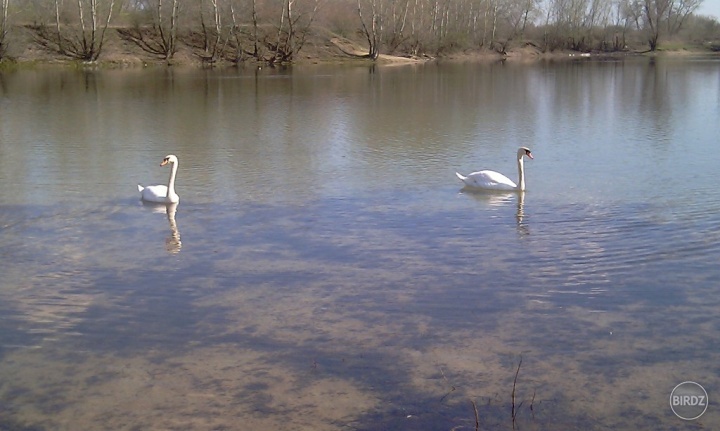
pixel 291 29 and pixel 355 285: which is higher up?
pixel 291 29

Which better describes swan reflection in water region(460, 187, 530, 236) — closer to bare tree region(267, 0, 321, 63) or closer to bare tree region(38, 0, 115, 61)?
bare tree region(38, 0, 115, 61)

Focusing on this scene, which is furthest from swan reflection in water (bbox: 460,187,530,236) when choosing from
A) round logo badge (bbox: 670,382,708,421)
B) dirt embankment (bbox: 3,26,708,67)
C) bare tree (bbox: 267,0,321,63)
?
bare tree (bbox: 267,0,321,63)

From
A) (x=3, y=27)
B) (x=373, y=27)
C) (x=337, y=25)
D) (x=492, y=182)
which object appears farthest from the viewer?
(x=337, y=25)

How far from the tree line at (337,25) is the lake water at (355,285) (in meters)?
32.1

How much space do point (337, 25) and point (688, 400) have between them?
53260 mm

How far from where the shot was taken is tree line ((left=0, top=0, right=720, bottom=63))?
43000mm

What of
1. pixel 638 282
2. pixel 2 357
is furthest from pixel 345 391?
pixel 638 282

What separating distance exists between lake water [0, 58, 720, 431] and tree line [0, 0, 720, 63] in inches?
1262

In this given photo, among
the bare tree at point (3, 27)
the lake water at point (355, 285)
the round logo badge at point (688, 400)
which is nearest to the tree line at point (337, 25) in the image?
the bare tree at point (3, 27)

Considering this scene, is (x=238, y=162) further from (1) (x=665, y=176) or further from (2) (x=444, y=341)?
(2) (x=444, y=341)

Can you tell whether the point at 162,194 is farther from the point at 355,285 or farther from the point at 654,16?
the point at 654,16

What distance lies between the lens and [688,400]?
4238 mm

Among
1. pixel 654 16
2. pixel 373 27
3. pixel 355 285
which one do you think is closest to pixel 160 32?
pixel 373 27

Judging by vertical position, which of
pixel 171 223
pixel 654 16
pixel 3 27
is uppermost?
pixel 654 16
